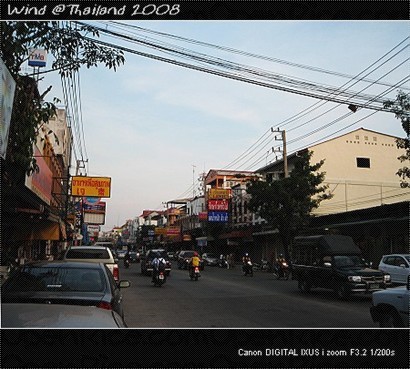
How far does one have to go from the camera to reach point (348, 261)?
16.2m

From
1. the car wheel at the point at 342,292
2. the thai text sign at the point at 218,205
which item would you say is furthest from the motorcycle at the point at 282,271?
the thai text sign at the point at 218,205

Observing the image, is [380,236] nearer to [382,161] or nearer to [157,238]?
[382,161]

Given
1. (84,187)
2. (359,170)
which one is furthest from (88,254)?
(359,170)

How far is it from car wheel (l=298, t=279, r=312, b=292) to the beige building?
66.7ft

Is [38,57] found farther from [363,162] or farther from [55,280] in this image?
[363,162]

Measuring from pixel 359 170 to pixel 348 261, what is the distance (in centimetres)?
2395

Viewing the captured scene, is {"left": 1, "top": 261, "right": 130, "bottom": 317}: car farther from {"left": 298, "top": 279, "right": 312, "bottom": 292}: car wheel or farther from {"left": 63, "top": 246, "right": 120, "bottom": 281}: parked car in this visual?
{"left": 298, "top": 279, "right": 312, "bottom": 292}: car wheel

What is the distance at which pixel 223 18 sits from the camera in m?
3.24

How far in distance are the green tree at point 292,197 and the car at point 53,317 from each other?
26.4 metres

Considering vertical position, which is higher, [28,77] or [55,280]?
[28,77]

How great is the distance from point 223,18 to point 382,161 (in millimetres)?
38491

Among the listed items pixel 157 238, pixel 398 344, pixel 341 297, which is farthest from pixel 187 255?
pixel 157 238

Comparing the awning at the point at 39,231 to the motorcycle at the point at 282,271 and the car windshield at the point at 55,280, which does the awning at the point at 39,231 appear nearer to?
the car windshield at the point at 55,280
